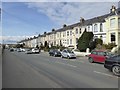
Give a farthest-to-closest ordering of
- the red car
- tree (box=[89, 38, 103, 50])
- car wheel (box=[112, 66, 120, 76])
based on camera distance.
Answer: tree (box=[89, 38, 103, 50])
the red car
car wheel (box=[112, 66, 120, 76])

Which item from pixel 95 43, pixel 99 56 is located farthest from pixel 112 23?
pixel 99 56

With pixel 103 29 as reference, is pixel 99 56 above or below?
below

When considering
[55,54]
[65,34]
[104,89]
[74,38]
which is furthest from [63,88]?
[65,34]

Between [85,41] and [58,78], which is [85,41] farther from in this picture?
[58,78]

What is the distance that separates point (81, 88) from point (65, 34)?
6908cm

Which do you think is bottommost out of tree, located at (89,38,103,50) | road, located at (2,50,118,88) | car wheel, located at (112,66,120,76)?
road, located at (2,50,118,88)

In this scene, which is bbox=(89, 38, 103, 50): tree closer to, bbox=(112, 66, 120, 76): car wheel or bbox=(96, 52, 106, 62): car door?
bbox=(96, 52, 106, 62): car door

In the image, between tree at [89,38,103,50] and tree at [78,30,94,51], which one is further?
tree at [78,30,94,51]

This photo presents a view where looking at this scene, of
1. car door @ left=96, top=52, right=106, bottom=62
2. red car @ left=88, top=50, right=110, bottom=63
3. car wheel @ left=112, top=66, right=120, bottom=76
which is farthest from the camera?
car door @ left=96, top=52, right=106, bottom=62

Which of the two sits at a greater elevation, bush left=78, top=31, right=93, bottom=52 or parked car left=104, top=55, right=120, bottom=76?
bush left=78, top=31, right=93, bottom=52

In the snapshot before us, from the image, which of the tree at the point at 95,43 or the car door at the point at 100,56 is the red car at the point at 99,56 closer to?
the car door at the point at 100,56

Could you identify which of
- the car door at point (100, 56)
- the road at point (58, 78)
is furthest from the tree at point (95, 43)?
the road at point (58, 78)

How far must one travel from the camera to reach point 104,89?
8773mm

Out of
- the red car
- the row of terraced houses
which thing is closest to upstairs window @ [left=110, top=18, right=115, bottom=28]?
the row of terraced houses
